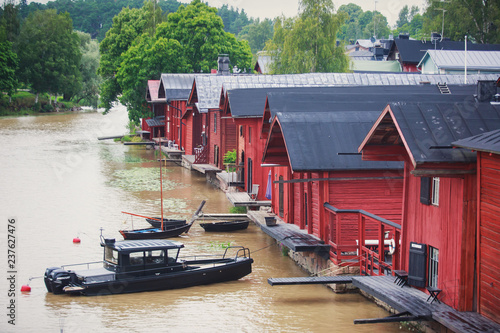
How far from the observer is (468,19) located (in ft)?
256

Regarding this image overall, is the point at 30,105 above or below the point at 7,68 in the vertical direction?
below

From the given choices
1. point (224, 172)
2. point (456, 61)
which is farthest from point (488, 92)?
point (456, 61)

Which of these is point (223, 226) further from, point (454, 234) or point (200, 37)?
point (200, 37)

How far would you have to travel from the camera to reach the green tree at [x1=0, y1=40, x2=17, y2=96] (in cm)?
10306

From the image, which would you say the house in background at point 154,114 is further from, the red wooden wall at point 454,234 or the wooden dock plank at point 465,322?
the wooden dock plank at point 465,322

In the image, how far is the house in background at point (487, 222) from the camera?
46.6 feet

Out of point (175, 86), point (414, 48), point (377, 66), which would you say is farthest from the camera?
point (377, 66)

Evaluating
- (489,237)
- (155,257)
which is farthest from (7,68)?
(489,237)

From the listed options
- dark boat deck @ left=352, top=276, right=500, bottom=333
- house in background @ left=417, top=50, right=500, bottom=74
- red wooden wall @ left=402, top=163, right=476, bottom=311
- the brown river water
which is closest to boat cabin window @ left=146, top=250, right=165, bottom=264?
the brown river water

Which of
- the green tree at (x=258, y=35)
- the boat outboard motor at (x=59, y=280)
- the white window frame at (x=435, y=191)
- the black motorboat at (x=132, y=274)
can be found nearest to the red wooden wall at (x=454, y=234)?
the white window frame at (x=435, y=191)

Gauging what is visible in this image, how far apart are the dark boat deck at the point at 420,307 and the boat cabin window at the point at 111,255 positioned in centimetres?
752

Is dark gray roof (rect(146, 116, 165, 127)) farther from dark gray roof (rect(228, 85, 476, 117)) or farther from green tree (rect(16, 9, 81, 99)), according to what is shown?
green tree (rect(16, 9, 81, 99))

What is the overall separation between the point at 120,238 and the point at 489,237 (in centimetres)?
1805

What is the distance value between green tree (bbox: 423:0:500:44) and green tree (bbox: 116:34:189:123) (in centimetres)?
2976
